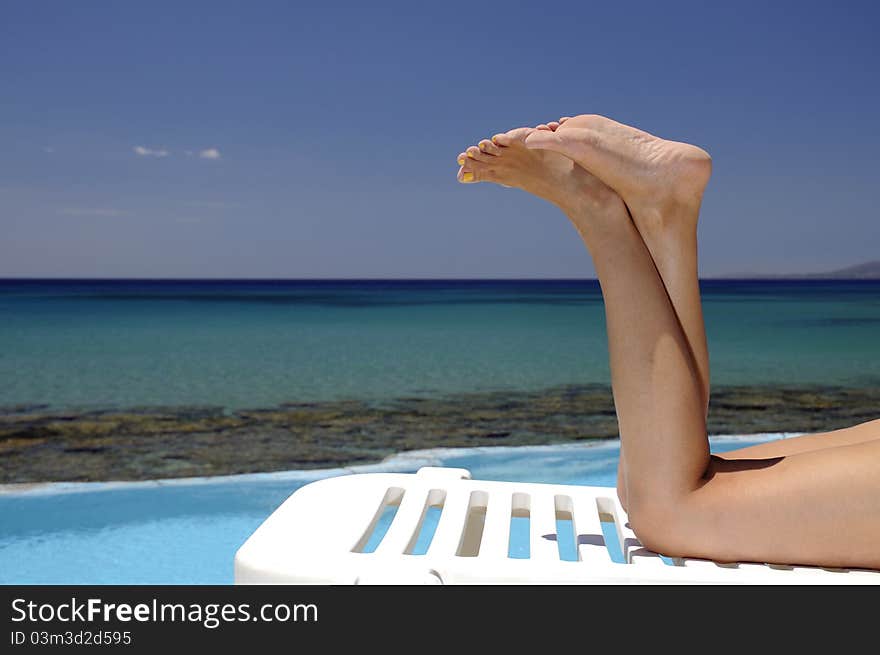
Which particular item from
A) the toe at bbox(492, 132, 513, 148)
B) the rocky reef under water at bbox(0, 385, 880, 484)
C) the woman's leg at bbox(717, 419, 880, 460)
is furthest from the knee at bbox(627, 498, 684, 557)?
the rocky reef under water at bbox(0, 385, 880, 484)

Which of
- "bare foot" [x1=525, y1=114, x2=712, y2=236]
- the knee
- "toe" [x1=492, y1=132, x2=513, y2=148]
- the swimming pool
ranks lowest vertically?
the swimming pool

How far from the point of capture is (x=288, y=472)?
3.90 meters

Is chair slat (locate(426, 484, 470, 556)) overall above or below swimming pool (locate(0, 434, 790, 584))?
above

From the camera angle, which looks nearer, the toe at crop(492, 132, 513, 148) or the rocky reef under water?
the toe at crop(492, 132, 513, 148)

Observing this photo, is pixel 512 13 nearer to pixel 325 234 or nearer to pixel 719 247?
pixel 719 247

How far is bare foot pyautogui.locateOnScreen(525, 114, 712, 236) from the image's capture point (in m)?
1.23

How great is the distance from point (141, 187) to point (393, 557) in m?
30.1

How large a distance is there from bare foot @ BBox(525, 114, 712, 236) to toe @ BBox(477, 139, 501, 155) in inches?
6.3

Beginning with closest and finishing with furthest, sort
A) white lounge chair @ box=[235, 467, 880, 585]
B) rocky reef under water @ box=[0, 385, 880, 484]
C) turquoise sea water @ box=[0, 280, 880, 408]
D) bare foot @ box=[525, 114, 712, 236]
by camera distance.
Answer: white lounge chair @ box=[235, 467, 880, 585] < bare foot @ box=[525, 114, 712, 236] < rocky reef under water @ box=[0, 385, 880, 484] < turquoise sea water @ box=[0, 280, 880, 408]

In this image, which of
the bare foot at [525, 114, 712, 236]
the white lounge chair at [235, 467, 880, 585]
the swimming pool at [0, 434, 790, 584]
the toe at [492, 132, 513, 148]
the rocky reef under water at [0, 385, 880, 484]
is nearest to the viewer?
the white lounge chair at [235, 467, 880, 585]

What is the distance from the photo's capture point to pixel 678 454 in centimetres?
115

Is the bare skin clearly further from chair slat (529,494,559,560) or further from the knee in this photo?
chair slat (529,494,559,560)

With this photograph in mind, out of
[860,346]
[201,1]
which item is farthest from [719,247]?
[201,1]

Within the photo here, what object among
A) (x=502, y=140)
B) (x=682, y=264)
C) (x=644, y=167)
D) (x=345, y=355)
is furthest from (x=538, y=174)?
(x=345, y=355)
